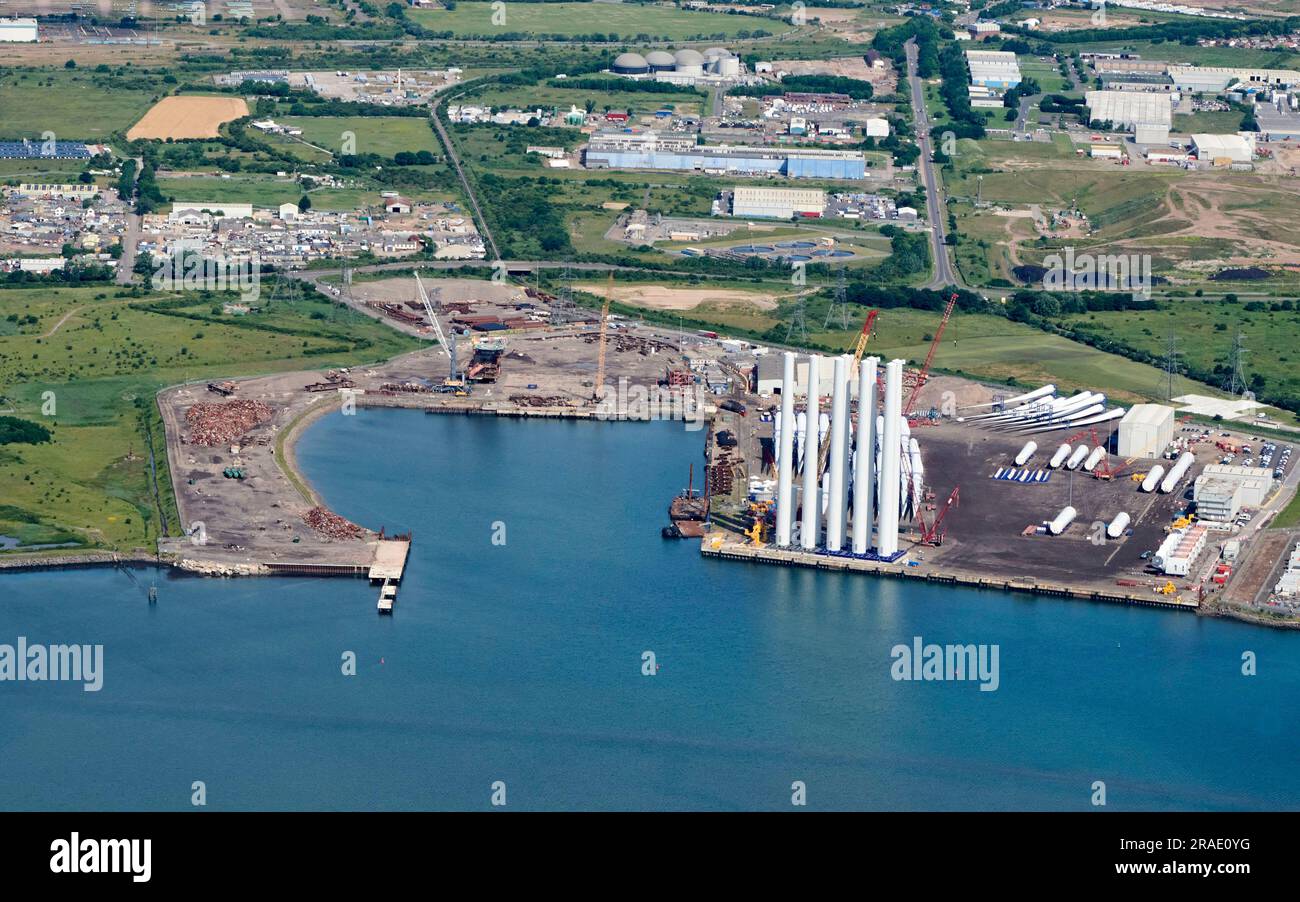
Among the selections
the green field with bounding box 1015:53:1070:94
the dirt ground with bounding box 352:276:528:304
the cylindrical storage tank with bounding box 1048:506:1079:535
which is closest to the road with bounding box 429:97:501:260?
the dirt ground with bounding box 352:276:528:304

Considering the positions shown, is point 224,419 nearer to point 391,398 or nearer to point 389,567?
point 391,398

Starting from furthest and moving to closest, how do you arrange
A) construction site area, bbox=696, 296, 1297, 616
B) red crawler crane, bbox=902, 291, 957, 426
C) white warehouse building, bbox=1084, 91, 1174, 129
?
white warehouse building, bbox=1084, 91, 1174, 129 → red crawler crane, bbox=902, 291, 957, 426 → construction site area, bbox=696, 296, 1297, 616

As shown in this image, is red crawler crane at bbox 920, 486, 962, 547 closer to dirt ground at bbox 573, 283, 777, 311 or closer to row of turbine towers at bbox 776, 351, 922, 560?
row of turbine towers at bbox 776, 351, 922, 560

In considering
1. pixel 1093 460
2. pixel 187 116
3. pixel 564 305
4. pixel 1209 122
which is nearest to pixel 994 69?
pixel 1209 122

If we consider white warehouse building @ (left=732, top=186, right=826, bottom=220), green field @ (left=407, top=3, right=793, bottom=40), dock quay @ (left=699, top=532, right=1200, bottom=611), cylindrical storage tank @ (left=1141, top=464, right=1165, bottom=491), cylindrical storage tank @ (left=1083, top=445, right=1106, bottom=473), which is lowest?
dock quay @ (left=699, top=532, right=1200, bottom=611)

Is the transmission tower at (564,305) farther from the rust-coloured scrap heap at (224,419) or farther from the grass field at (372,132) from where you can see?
the grass field at (372,132)

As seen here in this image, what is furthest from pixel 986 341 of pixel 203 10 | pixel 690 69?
pixel 203 10

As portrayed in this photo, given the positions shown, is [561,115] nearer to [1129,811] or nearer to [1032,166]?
[1032,166]
